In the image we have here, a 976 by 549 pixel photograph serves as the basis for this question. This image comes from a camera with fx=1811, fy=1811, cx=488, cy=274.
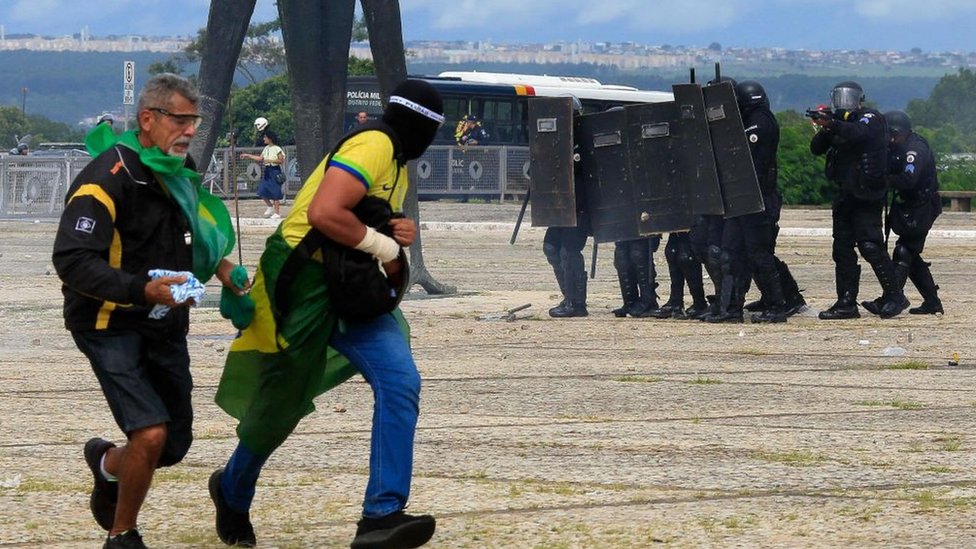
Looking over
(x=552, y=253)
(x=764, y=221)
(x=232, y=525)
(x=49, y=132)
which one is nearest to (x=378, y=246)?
(x=232, y=525)

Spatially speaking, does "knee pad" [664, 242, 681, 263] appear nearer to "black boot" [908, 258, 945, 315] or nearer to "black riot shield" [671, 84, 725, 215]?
"black riot shield" [671, 84, 725, 215]

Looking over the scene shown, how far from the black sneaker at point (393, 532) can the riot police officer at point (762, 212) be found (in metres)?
9.69

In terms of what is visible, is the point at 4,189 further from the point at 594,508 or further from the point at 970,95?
the point at 970,95

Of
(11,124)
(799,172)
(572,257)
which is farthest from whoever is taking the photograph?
(11,124)

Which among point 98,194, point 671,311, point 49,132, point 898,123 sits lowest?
point 49,132

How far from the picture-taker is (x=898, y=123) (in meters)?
16.2

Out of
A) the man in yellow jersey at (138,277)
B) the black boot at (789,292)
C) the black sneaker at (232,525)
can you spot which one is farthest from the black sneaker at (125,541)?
the black boot at (789,292)

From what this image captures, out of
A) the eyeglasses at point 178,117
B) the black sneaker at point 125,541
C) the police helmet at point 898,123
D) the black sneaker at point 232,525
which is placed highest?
the eyeglasses at point 178,117

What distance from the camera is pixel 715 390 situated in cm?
1060

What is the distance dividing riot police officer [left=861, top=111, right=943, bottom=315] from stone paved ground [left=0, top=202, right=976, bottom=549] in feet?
2.31

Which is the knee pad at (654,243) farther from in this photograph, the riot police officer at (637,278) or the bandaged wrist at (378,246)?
the bandaged wrist at (378,246)

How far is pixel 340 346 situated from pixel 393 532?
0.69 m

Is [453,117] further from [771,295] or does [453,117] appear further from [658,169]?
[771,295]

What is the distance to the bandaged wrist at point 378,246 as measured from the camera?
5.89m
